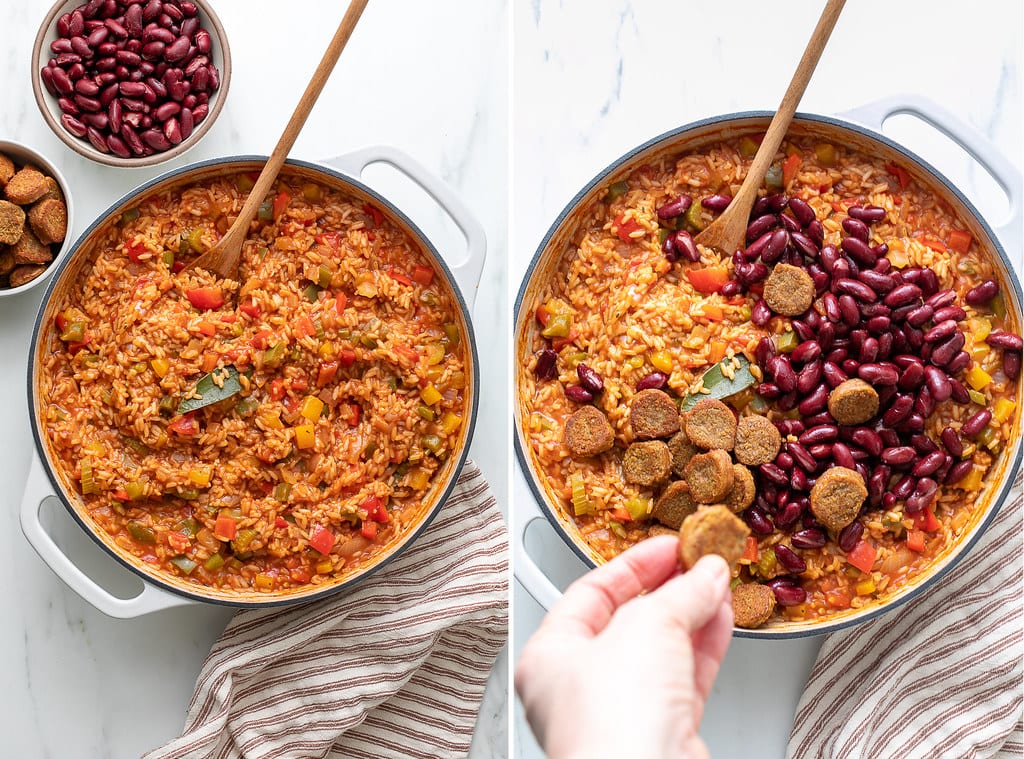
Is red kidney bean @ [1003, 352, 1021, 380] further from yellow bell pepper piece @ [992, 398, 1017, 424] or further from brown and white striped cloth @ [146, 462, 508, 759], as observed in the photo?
brown and white striped cloth @ [146, 462, 508, 759]

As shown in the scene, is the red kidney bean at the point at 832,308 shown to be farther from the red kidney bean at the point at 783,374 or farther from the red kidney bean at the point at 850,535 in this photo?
the red kidney bean at the point at 850,535

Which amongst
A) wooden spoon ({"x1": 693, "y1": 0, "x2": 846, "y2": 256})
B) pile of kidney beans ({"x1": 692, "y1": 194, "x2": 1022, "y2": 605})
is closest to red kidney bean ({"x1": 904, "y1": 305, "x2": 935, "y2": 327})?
pile of kidney beans ({"x1": 692, "y1": 194, "x2": 1022, "y2": 605})

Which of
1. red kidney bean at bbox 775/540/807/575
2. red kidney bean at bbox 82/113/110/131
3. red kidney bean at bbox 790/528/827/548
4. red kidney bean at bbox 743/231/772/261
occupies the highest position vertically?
red kidney bean at bbox 82/113/110/131

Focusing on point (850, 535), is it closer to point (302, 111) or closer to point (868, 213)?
point (868, 213)

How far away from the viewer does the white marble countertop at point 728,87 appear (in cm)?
358

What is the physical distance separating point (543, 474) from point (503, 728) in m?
1.10

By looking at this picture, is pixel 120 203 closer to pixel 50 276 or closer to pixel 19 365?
pixel 50 276

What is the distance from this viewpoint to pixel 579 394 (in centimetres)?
333

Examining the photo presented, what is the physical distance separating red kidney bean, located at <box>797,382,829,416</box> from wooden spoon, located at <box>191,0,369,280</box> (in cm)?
188

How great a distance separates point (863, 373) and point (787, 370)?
236 millimetres

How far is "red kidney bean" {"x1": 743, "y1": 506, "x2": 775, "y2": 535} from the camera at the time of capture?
324 cm

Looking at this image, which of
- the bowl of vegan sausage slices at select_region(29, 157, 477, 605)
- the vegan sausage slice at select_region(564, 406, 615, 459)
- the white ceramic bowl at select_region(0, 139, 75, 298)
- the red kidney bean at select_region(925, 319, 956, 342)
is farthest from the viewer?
the white ceramic bowl at select_region(0, 139, 75, 298)

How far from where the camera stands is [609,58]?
3709 millimetres

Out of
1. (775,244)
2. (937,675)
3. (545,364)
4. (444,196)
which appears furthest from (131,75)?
(937,675)
